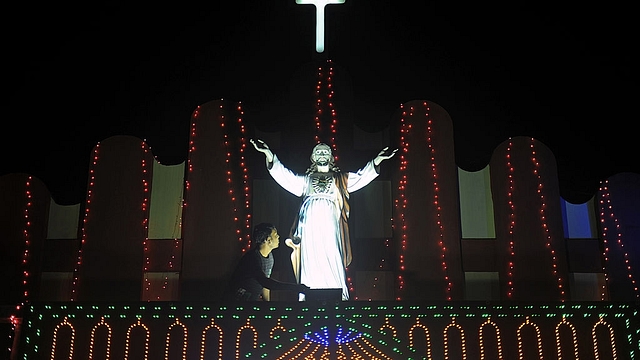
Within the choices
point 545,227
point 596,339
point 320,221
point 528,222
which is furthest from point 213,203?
point 596,339

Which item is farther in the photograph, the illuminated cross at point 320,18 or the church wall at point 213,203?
the illuminated cross at point 320,18

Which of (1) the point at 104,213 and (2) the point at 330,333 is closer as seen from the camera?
(2) the point at 330,333

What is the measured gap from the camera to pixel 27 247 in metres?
7.06

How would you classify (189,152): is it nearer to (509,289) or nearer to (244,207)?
(244,207)

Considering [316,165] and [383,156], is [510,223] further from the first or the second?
[316,165]

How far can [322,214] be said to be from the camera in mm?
6465

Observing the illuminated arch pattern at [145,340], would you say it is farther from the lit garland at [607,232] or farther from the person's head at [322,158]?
the lit garland at [607,232]

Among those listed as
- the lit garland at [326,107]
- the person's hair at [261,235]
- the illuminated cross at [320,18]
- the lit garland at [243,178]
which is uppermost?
the illuminated cross at [320,18]

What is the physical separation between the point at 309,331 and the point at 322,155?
1.98m

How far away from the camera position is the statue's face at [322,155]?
21.6 ft

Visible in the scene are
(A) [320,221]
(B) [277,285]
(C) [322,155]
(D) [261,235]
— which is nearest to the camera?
(B) [277,285]

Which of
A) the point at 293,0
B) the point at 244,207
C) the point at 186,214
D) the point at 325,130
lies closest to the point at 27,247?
the point at 186,214

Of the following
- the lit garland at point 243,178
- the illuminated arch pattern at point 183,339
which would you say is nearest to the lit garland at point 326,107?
the lit garland at point 243,178

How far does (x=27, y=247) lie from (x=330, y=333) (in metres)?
3.66
